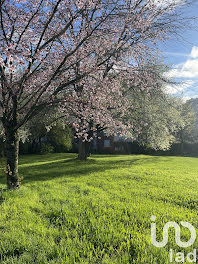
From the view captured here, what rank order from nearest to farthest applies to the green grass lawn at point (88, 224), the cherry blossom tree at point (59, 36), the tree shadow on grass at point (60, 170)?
1. the green grass lawn at point (88, 224)
2. the cherry blossom tree at point (59, 36)
3. the tree shadow on grass at point (60, 170)

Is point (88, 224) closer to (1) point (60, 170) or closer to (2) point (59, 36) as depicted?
(2) point (59, 36)

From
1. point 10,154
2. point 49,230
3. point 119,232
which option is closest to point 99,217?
point 119,232

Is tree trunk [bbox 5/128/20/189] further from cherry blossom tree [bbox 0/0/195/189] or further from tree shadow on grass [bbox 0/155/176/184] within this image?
tree shadow on grass [bbox 0/155/176/184]

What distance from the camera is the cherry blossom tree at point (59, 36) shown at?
18.9 ft

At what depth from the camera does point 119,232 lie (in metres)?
3.49

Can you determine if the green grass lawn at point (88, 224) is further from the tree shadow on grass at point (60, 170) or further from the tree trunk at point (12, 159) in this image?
the tree shadow on grass at point (60, 170)

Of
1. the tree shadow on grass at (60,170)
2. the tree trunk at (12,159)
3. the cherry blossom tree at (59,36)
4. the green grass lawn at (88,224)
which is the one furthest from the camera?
the tree shadow on grass at (60,170)

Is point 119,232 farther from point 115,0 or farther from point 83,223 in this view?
point 115,0

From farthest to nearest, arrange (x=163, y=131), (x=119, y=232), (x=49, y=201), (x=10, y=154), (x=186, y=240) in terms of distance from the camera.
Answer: (x=163, y=131)
(x=10, y=154)
(x=49, y=201)
(x=119, y=232)
(x=186, y=240)

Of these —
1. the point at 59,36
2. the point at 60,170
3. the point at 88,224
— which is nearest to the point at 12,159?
the point at 88,224

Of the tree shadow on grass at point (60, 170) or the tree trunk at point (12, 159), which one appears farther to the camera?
the tree shadow on grass at point (60, 170)

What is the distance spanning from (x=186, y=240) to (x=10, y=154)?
5641 millimetres

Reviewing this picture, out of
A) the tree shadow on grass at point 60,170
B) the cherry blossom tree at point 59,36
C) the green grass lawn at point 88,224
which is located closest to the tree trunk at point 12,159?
the cherry blossom tree at point 59,36

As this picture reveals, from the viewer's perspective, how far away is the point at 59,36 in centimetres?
584
